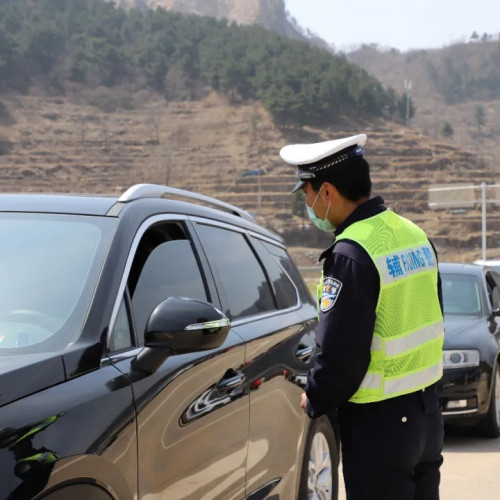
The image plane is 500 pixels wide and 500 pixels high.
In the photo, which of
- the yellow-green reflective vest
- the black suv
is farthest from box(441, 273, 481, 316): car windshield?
the yellow-green reflective vest

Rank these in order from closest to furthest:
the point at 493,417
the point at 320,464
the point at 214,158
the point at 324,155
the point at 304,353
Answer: the point at 324,155
the point at 304,353
the point at 320,464
the point at 493,417
the point at 214,158

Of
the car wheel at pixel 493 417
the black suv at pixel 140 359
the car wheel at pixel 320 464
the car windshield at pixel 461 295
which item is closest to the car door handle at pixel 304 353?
the black suv at pixel 140 359

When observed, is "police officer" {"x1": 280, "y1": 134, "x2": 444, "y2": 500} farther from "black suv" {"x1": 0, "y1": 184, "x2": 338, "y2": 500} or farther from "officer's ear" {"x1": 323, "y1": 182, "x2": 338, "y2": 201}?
"black suv" {"x1": 0, "y1": 184, "x2": 338, "y2": 500}

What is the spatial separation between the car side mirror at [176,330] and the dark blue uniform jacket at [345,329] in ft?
1.11

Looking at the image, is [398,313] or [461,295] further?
[461,295]

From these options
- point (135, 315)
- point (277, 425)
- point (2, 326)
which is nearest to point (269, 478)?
point (277, 425)

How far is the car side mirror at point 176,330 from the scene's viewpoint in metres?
2.90

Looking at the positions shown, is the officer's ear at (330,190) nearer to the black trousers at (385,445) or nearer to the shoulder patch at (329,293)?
the shoulder patch at (329,293)

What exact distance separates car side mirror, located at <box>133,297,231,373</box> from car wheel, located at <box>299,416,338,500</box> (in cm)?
162

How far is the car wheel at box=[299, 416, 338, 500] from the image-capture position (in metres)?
4.48

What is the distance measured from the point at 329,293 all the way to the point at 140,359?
61 centimetres

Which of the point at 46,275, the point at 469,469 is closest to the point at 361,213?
the point at 46,275

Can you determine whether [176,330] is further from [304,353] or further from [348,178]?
[304,353]

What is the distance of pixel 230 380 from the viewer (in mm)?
3584
